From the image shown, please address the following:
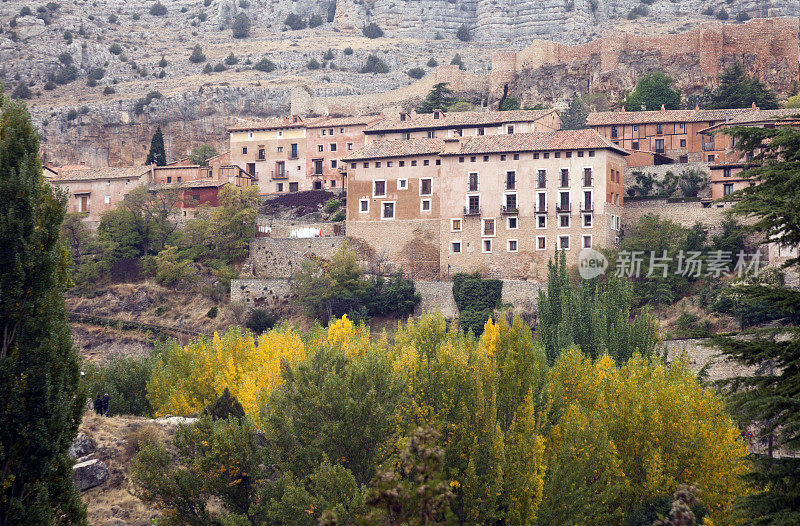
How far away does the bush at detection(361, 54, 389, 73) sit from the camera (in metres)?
119

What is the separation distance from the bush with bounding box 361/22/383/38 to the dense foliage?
111463 mm

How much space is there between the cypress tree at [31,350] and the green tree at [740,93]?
205ft

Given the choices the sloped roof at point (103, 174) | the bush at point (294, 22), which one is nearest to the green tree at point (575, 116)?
the sloped roof at point (103, 174)

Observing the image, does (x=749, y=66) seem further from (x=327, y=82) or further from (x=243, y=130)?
(x=327, y=82)

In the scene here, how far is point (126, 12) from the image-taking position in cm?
14238

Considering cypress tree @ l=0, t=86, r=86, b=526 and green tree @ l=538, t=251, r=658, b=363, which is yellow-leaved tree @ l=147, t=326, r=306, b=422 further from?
cypress tree @ l=0, t=86, r=86, b=526

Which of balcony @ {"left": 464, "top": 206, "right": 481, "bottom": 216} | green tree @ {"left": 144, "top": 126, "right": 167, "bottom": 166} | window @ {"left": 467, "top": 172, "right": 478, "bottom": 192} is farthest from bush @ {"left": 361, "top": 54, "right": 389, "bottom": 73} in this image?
balcony @ {"left": 464, "top": 206, "right": 481, "bottom": 216}

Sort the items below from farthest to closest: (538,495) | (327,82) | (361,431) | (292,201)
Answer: (327,82) < (292,201) < (361,431) < (538,495)

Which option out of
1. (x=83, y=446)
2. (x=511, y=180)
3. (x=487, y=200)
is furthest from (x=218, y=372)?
(x=511, y=180)

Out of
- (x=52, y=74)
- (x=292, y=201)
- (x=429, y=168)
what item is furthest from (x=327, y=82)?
(x=429, y=168)

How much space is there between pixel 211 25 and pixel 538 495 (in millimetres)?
129159

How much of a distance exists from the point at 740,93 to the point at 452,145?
24.7 meters

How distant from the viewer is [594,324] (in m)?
41.2

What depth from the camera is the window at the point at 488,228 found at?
5934 centimetres
